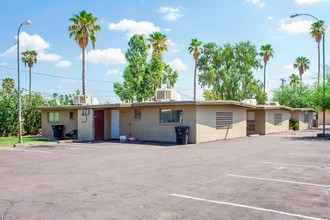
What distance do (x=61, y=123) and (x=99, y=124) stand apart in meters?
5.81

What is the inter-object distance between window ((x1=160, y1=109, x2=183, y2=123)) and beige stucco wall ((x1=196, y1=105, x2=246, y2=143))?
50.7 inches

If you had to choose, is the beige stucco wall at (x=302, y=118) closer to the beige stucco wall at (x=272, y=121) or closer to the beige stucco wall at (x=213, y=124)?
the beige stucco wall at (x=272, y=121)

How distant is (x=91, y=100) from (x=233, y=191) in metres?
20.1

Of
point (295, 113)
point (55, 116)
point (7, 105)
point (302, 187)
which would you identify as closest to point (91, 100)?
point (55, 116)

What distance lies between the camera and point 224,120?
80.1 ft

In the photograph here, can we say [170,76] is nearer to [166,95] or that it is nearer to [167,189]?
[166,95]

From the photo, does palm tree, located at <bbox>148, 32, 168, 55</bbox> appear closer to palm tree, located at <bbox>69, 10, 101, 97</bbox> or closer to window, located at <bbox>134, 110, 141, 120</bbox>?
palm tree, located at <bbox>69, 10, 101, 97</bbox>

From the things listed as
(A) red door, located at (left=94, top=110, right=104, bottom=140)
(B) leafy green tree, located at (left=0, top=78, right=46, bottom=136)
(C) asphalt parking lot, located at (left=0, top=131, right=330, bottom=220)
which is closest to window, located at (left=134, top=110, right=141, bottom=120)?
(A) red door, located at (left=94, top=110, right=104, bottom=140)

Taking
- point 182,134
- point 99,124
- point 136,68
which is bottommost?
point 182,134

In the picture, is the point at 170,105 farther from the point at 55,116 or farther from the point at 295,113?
the point at 295,113

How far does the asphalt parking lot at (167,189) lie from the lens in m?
6.25

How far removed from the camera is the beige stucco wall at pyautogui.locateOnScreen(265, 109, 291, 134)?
31.8 meters

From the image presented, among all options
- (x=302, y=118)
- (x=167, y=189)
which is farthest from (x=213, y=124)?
(x=302, y=118)

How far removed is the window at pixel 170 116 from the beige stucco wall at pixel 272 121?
1284 cm
